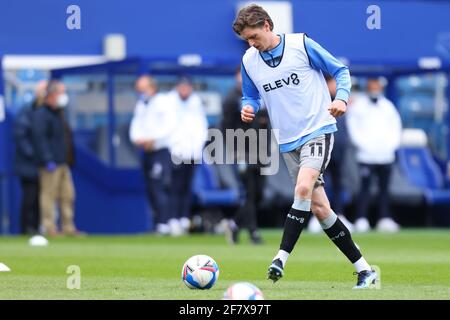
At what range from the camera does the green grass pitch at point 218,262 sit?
10031 mm

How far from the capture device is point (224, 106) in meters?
18.7

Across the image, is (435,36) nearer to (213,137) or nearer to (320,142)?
(213,137)

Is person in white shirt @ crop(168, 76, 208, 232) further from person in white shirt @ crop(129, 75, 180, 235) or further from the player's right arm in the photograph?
the player's right arm

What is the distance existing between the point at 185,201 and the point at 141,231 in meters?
1.93

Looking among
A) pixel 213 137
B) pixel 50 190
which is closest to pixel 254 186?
pixel 213 137

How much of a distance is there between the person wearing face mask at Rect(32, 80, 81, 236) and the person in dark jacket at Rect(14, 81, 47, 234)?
0.17 m

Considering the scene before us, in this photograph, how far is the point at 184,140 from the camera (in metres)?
22.7

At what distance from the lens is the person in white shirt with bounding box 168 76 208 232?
22484 mm

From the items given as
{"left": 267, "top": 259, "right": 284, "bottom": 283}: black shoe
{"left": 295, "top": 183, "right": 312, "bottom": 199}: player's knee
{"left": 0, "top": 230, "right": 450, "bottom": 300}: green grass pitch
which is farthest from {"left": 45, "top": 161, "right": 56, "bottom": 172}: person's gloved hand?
{"left": 267, "top": 259, "right": 284, "bottom": 283}: black shoe

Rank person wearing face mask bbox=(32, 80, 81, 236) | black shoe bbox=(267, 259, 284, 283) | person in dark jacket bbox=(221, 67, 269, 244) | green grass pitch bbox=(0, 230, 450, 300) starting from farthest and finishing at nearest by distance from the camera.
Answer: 1. person wearing face mask bbox=(32, 80, 81, 236)
2. person in dark jacket bbox=(221, 67, 269, 244)
3. black shoe bbox=(267, 259, 284, 283)
4. green grass pitch bbox=(0, 230, 450, 300)

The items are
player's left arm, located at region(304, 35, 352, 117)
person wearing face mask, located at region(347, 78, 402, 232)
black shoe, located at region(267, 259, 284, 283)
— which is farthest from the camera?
person wearing face mask, located at region(347, 78, 402, 232)

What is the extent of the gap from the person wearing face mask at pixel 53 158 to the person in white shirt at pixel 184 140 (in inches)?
81.7

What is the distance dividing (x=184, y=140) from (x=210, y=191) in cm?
203

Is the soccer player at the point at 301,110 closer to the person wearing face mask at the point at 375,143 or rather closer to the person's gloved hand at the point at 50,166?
the person's gloved hand at the point at 50,166
